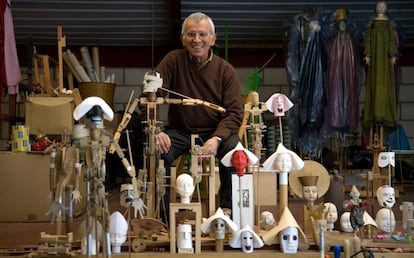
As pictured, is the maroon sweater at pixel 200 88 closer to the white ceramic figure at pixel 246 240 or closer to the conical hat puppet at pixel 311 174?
the conical hat puppet at pixel 311 174

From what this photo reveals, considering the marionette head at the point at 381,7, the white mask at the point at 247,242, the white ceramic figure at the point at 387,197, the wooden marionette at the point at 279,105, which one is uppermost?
the marionette head at the point at 381,7

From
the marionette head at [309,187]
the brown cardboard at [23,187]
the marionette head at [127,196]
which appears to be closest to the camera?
the marionette head at [127,196]

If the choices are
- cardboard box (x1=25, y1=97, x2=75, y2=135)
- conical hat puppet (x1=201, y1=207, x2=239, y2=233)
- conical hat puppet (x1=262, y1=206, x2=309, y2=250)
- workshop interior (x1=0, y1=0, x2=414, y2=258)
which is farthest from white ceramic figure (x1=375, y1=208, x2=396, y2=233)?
cardboard box (x1=25, y1=97, x2=75, y2=135)

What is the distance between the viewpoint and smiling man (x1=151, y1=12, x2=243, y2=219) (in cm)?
302

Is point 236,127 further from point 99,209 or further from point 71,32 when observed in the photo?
point 71,32

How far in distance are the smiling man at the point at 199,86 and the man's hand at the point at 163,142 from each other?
131 mm

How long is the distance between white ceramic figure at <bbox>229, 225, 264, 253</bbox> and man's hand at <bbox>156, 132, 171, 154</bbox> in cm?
61

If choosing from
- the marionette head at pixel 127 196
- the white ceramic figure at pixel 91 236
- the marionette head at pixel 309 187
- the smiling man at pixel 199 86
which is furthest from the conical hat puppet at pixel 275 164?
the white ceramic figure at pixel 91 236

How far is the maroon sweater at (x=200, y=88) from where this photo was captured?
3090 millimetres

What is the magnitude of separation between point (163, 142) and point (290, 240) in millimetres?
792

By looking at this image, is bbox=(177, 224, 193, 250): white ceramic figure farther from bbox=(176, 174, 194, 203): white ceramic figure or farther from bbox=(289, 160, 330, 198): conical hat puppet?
bbox=(289, 160, 330, 198): conical hat puppet

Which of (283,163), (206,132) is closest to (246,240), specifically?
(283,163)

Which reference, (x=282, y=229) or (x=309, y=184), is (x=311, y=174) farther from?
(x=282, y=229)

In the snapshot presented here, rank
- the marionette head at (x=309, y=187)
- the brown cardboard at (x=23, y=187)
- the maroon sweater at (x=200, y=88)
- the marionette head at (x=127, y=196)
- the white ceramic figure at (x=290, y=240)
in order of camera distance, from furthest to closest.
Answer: the brown cardboard at (x=23, y=187)
the maroon sweater at (x=200, y=88)
the marionette head at (x=309, y=187)
the white ceramic figure at (x=290, y=240)
the marionette head at (x=127, y=196)
